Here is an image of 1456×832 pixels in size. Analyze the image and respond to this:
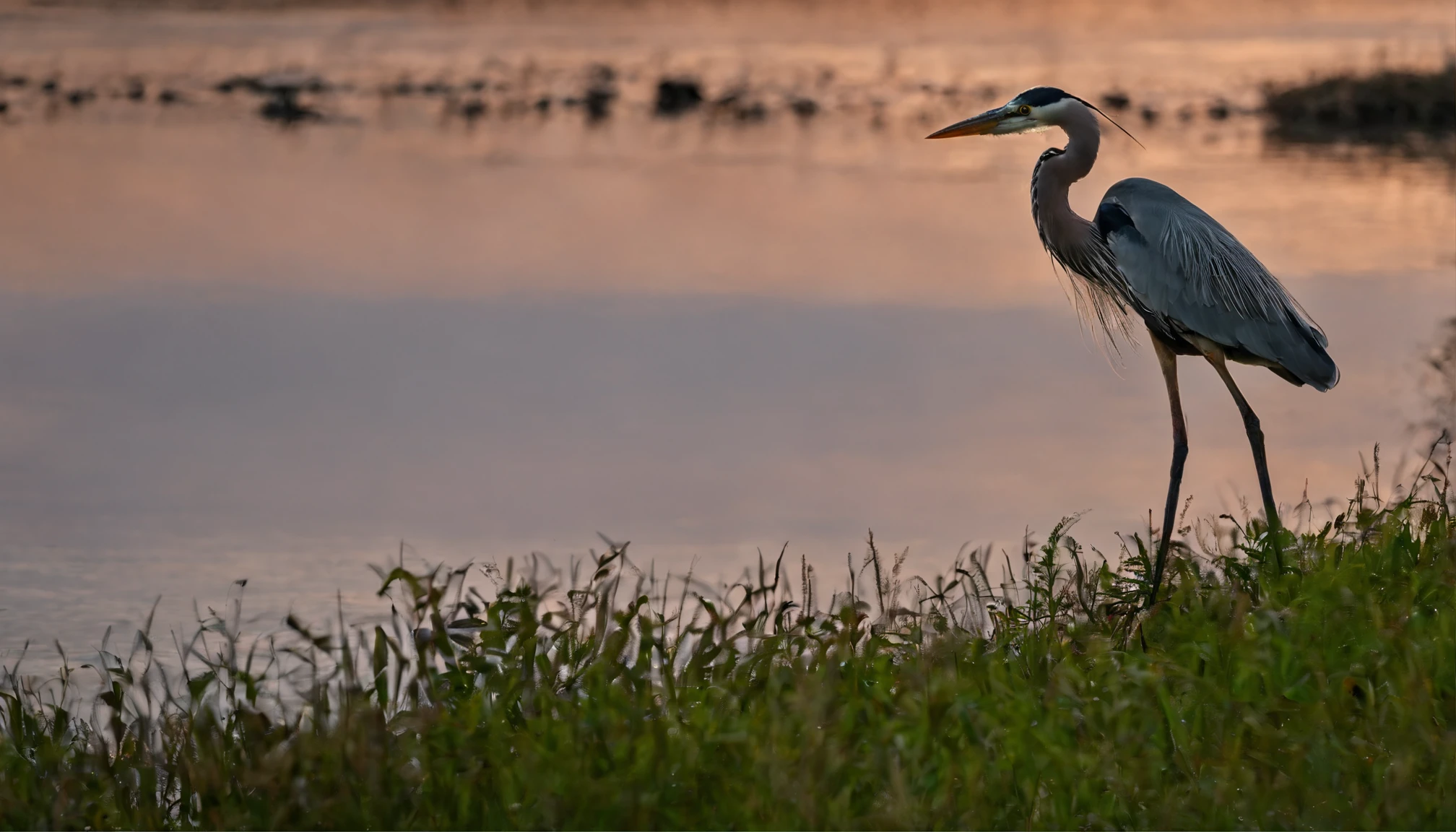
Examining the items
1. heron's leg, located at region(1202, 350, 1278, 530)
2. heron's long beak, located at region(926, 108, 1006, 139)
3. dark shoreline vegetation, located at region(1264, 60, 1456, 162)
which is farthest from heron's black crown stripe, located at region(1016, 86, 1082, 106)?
dark shoreline vegetation, located at region(1264, 60, 1456, 162)

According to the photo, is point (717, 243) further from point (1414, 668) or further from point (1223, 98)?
point (1223, 98)

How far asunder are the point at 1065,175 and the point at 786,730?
3.60 metres

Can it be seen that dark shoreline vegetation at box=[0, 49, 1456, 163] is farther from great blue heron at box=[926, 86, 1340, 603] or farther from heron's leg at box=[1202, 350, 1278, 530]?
heron's leg at box=[1202, 350, 1278, 530]

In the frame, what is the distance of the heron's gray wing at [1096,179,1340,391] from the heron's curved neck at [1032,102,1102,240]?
280 mm

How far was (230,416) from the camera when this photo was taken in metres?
8.92

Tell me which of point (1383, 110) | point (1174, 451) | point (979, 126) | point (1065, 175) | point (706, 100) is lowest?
point (1174, 451)

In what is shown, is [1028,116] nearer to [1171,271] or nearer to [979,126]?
[979,126]

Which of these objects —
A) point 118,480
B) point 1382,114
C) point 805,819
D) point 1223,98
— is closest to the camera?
point 805,819

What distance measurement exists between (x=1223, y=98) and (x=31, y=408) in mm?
24471

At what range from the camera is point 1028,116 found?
6879mm

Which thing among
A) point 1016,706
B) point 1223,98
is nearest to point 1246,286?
point 1016,706

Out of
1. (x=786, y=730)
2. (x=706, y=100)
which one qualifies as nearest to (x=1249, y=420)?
(x=786, y=730)

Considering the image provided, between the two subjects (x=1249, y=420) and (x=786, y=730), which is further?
(x=1249, y=420)

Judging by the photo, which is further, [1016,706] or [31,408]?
[31,408]
